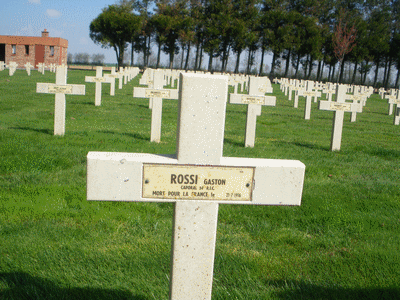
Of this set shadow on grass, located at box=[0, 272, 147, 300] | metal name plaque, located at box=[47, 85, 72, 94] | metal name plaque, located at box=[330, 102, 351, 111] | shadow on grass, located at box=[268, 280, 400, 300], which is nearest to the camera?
shadow on grass, located at box=[0, 272, 147, 300]

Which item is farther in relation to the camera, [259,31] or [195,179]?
[259,31]

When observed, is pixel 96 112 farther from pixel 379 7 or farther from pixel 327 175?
pixel 379 7

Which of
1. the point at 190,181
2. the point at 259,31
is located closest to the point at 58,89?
the point at 190,181

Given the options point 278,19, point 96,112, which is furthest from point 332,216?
point 278,19

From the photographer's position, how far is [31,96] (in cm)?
1592

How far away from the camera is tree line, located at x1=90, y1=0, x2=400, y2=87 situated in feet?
189

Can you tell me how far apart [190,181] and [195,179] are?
0.03m

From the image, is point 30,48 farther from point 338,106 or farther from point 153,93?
point 338,106

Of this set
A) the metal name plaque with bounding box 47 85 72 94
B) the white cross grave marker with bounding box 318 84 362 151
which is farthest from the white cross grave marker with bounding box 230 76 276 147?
the metal name plaque with bounding box 47 85 72 94

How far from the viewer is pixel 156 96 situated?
8.59m

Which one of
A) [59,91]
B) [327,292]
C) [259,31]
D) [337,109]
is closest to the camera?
[327,292]

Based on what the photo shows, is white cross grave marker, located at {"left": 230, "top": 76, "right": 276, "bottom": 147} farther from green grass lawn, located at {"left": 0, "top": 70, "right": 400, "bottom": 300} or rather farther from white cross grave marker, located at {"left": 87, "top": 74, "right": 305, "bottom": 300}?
white cross grave marker, located at {"left": 87, "top": 74, "right": 305, "bottom": 300}

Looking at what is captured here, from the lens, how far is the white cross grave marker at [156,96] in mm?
8391

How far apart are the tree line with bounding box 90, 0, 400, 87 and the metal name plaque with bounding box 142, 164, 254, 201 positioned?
55823 mm
